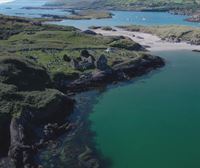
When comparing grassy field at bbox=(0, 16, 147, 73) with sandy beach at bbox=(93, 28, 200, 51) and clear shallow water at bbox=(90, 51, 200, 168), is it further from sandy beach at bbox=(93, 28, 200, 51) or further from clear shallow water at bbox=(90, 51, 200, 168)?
clear shallow water at bbox=(90, 51, 200, 168)

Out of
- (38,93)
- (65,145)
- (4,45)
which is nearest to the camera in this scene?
(65,145)

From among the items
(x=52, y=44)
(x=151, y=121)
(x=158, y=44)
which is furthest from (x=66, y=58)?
(x=158, y=44)

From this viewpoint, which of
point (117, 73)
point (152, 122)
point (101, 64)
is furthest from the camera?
point (117, 73)

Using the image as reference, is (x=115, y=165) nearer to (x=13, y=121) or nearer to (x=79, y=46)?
(x=13, y=121)

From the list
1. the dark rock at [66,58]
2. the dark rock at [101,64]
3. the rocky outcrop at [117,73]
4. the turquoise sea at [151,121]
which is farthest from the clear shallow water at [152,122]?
the dark rock at [66,58]

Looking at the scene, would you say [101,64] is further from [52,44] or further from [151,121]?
[151,121]

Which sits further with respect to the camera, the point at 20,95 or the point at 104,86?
the point at 104,86

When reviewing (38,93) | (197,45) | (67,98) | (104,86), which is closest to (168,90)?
(104,86)

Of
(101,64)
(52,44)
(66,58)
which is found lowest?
(52,44)
